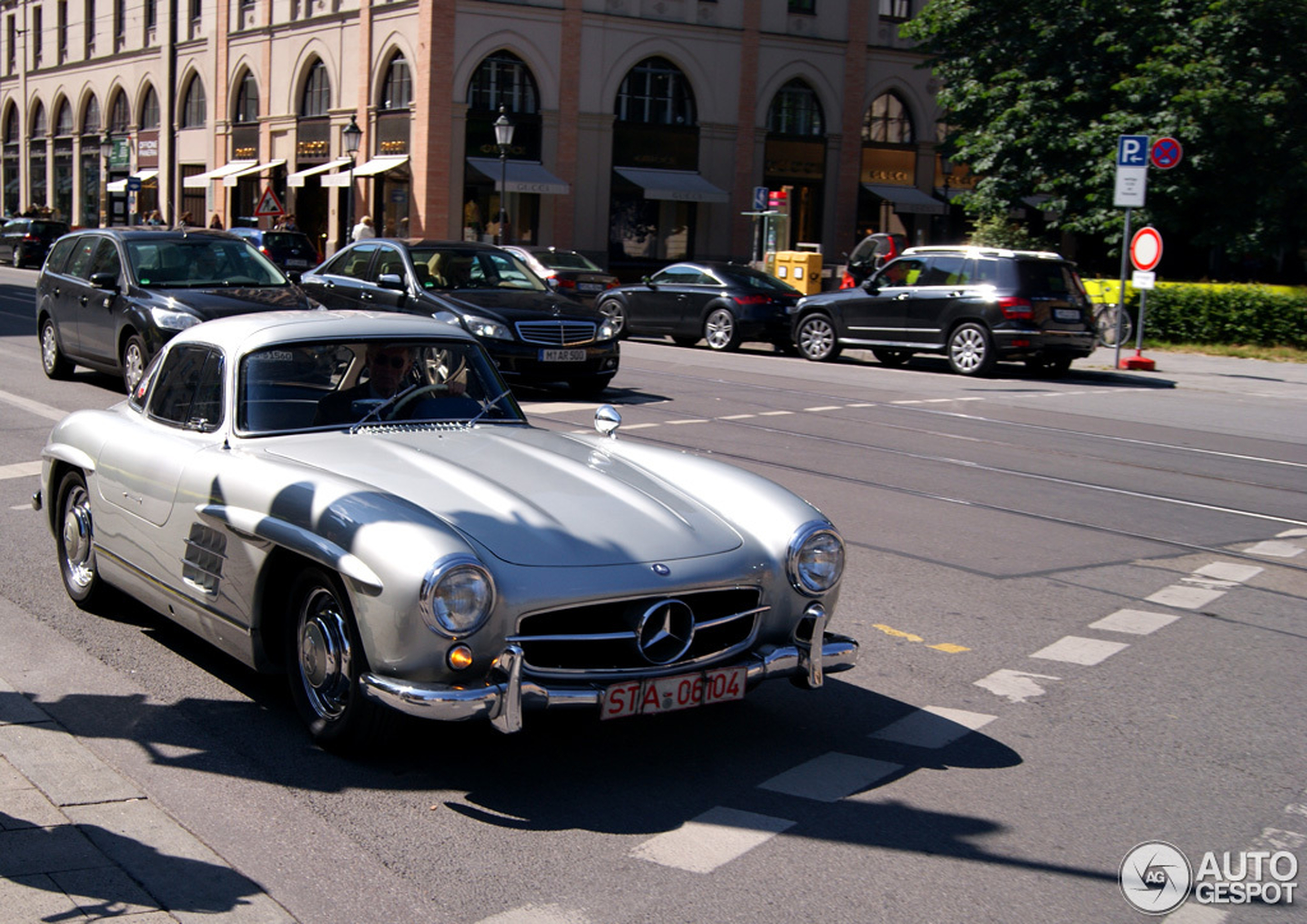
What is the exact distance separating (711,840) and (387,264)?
1247 centimetres

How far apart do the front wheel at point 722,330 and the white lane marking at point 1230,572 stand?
1453cm

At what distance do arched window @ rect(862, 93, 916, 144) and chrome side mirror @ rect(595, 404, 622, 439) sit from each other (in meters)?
41.3

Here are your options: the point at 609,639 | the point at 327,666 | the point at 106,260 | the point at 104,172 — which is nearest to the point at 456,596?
the point at 609,639

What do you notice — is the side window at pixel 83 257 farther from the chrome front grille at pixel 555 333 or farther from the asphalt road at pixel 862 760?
the asphalt road at pixel 862 760

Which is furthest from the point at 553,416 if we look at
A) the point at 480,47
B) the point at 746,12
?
the point at 746,12

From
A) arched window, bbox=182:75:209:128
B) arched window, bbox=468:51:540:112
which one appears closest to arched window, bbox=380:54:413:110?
arched window, bbox=468:51:540:112

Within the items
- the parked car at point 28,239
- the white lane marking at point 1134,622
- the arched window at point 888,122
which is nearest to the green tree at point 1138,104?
the arched window at point 888,122

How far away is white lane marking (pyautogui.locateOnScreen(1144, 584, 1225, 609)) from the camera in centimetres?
709

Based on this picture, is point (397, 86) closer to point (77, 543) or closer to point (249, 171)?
point (249, 171)

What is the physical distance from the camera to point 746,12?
42562mm

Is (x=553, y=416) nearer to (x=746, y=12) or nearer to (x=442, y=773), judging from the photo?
(x=442, y=773)

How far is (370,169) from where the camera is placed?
131ft

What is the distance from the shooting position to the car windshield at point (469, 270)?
49.9 feet

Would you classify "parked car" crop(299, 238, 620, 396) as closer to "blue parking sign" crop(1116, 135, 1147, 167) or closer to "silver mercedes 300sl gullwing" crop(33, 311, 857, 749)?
"silver mercedes 300sl gullwing" crop(33, 311, 857, 749)
